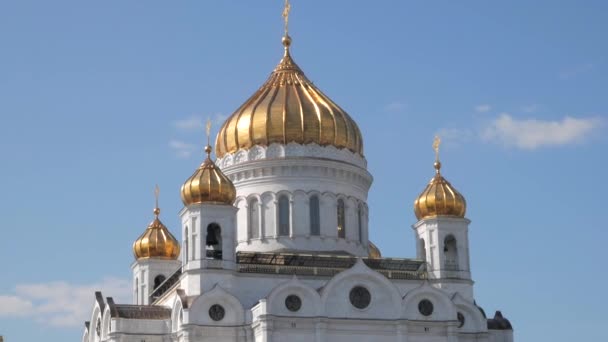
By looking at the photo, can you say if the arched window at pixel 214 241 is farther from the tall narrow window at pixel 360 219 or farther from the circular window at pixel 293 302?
the tall narrow window at pixel 360 219

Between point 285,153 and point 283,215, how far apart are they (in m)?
2.41

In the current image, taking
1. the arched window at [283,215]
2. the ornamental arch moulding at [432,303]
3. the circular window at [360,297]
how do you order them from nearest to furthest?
the circular window at [360,297] → the ornamental arch moulding at [432,303] → the arched window at [283,215]

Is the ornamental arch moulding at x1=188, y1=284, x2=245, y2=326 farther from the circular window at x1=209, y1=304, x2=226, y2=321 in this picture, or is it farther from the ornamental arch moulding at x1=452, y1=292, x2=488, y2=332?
the ornamental arch moulding at x1=452, y1=292, x2=488, y2=332

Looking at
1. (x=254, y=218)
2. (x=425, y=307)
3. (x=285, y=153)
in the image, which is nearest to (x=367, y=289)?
(x=425, y=307)

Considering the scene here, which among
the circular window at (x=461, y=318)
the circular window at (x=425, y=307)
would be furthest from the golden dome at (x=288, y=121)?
the circular window at (x=461, y=318)

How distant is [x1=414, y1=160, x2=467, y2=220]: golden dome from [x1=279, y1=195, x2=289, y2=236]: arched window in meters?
5.00

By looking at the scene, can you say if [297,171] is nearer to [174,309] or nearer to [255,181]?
[255,181]

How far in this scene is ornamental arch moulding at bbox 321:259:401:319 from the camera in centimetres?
4281

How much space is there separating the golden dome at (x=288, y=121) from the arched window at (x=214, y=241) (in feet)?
18.1

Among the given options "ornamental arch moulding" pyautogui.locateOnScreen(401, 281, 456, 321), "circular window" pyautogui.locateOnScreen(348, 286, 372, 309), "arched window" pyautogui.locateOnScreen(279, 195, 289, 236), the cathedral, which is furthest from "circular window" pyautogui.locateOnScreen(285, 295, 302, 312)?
"arched window" pyautogui.locateOnScreen(279, 195, 289, 236)

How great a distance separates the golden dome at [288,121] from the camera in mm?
48188

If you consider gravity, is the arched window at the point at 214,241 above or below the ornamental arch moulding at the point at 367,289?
above

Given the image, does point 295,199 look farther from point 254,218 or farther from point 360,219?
point 360,219

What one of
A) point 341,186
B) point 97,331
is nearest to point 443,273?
point 341,186
